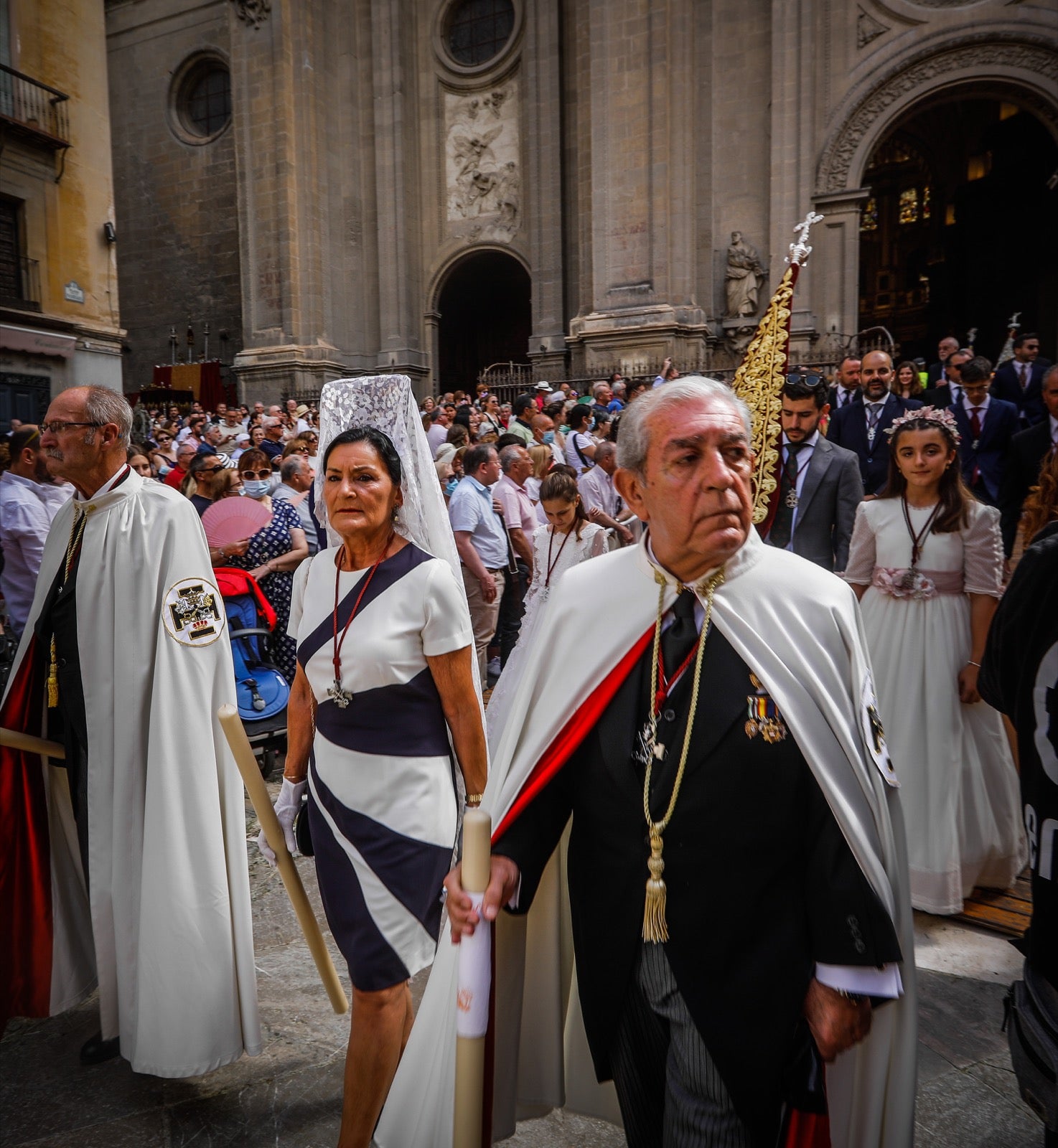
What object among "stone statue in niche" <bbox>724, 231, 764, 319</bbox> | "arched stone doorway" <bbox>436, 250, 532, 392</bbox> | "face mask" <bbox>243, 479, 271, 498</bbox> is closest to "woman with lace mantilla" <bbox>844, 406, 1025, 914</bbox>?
"face mask" <bbox>243, 479, 271, 498</bbox>

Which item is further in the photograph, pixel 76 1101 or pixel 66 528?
pixel 66 528

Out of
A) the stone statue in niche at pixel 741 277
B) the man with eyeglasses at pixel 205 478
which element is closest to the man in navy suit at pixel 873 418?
the man with eyeglasses at pixel 205 478

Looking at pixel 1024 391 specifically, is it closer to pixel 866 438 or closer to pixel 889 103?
pixel 866 438

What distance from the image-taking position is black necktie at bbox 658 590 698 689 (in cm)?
167

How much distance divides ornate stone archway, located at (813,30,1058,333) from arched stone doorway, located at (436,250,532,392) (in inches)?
373

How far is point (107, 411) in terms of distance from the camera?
9.09ft

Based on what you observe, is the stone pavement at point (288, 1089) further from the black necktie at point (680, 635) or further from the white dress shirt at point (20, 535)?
the white dress shirt at point (20, 535)

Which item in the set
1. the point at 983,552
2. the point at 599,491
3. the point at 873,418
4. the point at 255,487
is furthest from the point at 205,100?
the point at 983,552

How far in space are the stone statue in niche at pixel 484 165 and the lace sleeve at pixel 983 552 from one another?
19.2 metres

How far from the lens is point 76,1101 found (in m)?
2.58

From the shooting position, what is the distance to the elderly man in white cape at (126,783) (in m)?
2.56

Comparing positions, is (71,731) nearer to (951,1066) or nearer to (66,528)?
(66,528)

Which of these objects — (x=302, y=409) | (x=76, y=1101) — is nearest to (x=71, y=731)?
(x=76, y=1101)

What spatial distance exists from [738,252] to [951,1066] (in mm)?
16873
